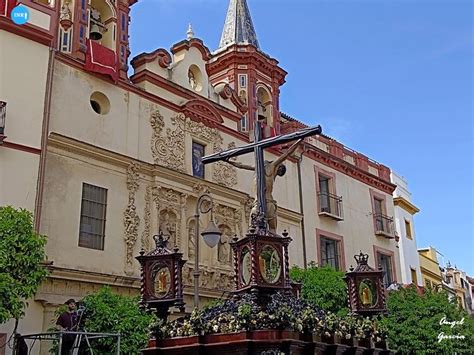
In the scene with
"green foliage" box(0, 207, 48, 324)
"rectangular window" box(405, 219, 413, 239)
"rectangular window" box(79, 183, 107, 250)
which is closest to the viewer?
"green foliage" box(0, 207, 48, 324)

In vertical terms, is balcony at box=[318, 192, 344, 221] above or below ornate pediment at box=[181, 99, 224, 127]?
below

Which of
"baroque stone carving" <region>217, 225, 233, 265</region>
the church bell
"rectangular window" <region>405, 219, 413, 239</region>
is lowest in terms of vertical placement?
"baroque stone carving" <region>217, 225, 233, 265</region>

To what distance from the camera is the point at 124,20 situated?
739 inches

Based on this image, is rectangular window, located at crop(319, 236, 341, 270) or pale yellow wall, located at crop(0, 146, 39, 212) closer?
pale yellow wall, located at crop(0, 146, 39, 212)

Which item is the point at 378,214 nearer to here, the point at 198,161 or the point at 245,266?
the point at 198,161

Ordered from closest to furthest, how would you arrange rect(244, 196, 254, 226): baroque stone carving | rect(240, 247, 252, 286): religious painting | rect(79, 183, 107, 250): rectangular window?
1. rect(240, 247, 252, 286): religious painting
2. rect(79, 183, 107, 250): rectangular window
3. rect(244, 196, 254, 226): baroque stone carving

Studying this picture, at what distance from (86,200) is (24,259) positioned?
168 inches

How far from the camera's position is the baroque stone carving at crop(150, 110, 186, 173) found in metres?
18.2

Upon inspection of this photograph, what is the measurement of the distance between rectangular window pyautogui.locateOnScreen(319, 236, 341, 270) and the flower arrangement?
51.8 feet

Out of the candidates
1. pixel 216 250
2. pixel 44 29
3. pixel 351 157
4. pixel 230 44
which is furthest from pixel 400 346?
pixel 44 29

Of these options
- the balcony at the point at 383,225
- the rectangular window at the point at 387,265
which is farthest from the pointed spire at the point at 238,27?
the rectangular window at the point at 387,265

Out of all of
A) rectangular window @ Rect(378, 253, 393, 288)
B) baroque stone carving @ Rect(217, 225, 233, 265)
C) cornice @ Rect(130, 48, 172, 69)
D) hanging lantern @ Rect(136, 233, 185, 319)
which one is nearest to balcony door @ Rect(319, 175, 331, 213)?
rectangular window @ Rect(378, 253, 393, 288)

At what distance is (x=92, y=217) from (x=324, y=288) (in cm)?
744

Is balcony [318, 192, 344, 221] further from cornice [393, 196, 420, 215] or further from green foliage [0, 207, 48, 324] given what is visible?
green foliage [0, 207, 48, 324]
